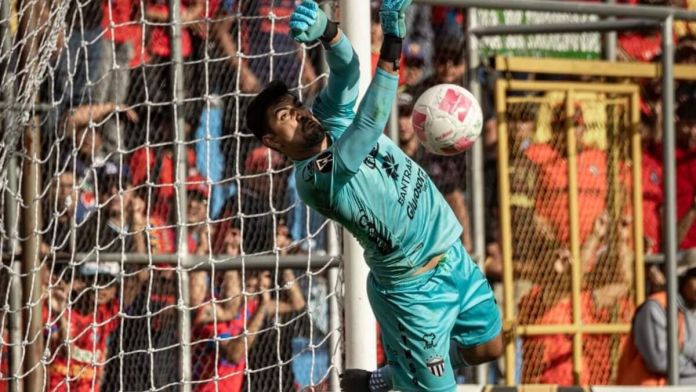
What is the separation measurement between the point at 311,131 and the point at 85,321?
89.9 inches

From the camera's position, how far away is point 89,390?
707cm

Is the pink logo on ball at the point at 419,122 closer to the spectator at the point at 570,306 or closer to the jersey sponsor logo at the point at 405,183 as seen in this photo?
the jersey sponsor logo at the point at 405,183

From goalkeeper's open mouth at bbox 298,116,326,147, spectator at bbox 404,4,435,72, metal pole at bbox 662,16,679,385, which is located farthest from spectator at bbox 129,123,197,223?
metal pole at bbox 662,16,679,385

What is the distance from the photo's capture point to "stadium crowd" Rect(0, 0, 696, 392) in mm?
7078

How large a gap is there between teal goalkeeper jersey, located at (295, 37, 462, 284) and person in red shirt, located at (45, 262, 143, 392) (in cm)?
184

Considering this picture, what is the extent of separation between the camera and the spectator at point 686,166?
29.6 feet

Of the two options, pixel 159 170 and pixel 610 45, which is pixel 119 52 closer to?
pixel 159 170

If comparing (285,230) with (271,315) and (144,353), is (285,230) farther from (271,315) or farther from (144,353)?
(144,353)

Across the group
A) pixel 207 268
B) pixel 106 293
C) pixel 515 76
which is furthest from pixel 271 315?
pixel 515 76

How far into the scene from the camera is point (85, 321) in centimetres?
716

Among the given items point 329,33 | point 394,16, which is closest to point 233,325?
point 329,33

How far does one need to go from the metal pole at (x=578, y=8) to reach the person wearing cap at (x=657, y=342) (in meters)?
1.69

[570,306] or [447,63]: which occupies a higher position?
[447,63]

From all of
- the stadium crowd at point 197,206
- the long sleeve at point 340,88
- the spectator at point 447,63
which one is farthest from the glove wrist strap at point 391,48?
the spectator at point 447,63
